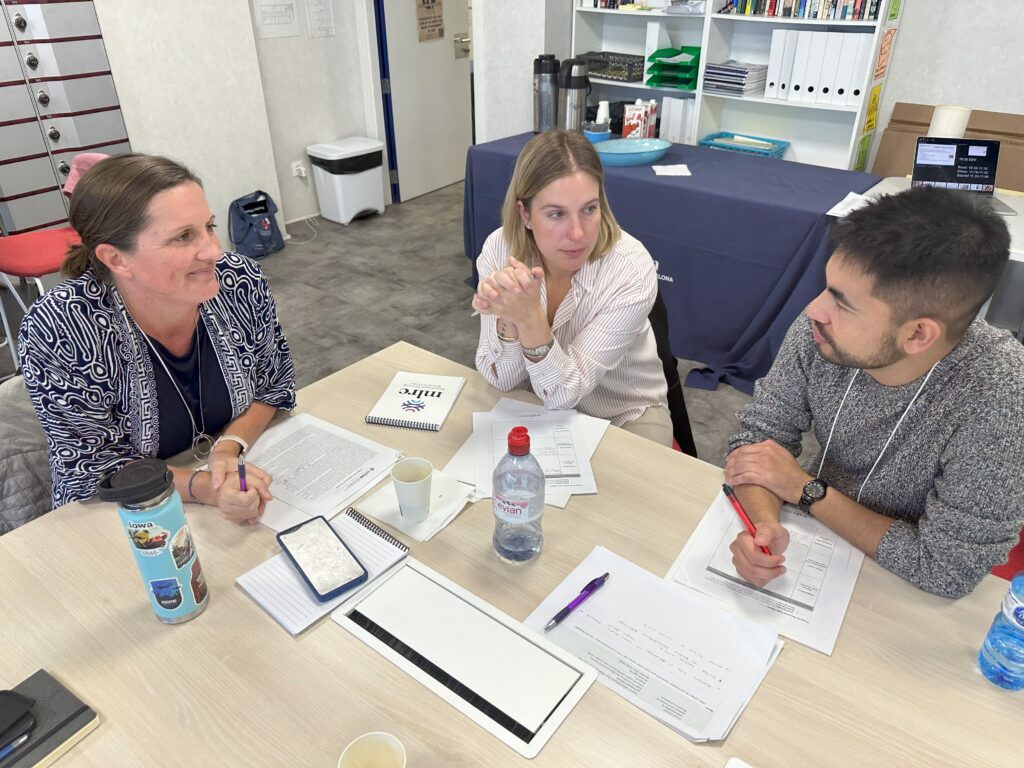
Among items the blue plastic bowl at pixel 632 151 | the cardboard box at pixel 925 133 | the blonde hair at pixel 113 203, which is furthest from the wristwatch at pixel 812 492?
the cardboard box at pixel 925 133

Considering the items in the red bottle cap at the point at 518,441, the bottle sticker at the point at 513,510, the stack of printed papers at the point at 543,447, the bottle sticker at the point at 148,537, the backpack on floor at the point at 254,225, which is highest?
the red bottle cap at the point at 518,441

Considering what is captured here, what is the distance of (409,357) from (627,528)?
753 mm

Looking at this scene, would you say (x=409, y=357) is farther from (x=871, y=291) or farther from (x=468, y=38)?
(x=468, y=38)

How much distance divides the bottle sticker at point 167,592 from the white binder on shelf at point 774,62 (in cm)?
345

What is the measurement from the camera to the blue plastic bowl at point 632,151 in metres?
3.17

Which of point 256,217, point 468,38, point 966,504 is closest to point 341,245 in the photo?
point 256,217

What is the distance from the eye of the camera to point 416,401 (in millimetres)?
1467

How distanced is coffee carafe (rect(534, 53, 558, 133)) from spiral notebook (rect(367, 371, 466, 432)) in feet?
7.72

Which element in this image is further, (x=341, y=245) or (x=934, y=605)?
(x=341, y=245)

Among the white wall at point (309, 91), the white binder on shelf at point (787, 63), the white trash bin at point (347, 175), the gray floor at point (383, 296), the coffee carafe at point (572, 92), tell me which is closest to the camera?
the gray floor at point (383, 296)

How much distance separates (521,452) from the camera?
0.98 metres

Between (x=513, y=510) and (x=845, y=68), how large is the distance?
3074 millimetres

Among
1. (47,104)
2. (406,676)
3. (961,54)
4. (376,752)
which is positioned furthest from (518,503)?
(47,104)

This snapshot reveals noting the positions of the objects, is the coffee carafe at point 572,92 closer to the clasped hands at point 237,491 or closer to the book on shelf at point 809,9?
the book on shelf at point 809,9
